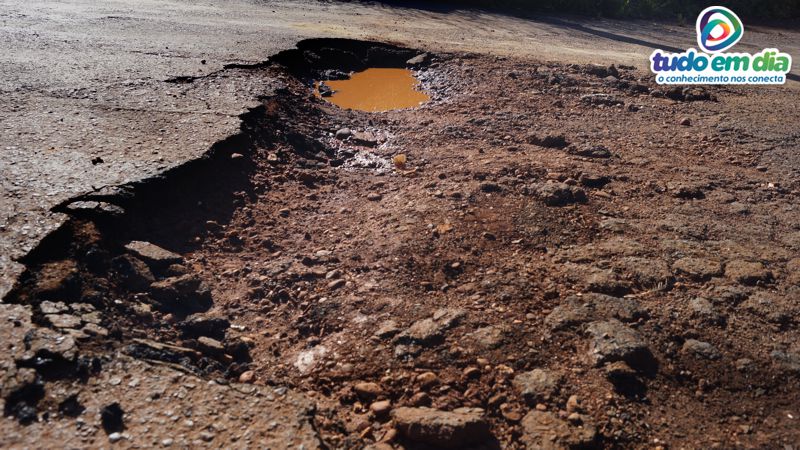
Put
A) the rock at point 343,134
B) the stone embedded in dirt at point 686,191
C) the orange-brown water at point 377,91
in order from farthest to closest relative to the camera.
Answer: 1. the orange-brown water at point 377,91
2. the rock at point 343,134
3. the stone embedded in dirt at point 686,191

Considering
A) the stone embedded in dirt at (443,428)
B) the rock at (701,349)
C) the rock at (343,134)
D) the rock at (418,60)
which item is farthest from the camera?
the rock at (418,60)

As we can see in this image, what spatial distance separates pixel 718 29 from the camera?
10.3m

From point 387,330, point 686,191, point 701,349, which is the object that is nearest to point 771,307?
point 701,349

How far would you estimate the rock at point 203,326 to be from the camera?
10.1 ft

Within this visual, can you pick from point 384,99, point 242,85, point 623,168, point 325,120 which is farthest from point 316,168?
point 623,168

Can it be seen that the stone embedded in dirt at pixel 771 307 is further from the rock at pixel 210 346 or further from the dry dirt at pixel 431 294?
the rock at pixel 210 346

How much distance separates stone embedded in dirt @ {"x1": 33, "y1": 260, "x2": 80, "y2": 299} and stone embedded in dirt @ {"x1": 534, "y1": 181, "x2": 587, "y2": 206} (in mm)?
2712

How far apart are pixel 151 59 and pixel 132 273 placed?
12.5ft

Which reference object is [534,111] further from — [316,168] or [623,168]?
[316,168]

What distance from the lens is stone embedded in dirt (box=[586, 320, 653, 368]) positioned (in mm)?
2811

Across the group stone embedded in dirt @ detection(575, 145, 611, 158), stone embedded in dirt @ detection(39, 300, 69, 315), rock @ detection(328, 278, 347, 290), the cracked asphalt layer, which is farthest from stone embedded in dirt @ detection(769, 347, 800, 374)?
the cracked asphalt layer

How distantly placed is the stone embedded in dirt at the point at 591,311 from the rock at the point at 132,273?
2031 mm

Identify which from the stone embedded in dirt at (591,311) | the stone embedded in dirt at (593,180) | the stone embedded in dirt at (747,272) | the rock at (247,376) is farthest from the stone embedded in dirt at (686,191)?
the rock at (247,376)

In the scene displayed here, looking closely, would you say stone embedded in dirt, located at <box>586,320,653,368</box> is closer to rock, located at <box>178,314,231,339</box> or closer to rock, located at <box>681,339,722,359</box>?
rock, located at <box>681,339,722,359</box>
